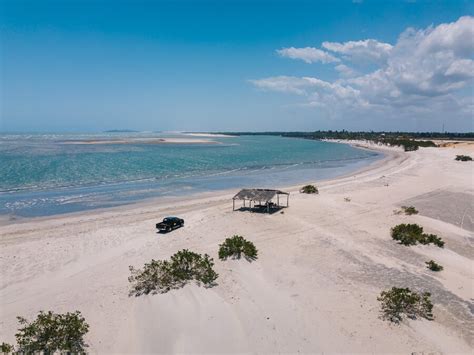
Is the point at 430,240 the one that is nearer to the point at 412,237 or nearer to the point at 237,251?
the point at 412,237

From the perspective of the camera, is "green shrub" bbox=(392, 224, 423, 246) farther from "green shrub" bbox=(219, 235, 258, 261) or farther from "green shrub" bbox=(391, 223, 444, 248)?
"green shrub" bbox=(219, 235, 258, 261)

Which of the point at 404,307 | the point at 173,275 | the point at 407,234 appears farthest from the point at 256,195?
the point at 404,307

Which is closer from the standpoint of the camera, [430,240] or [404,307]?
[404,307]

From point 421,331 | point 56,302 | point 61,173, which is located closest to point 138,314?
point 56,302

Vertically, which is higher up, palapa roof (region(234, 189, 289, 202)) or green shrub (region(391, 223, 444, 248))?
palapa roof (region(234, 189, 289, 202))

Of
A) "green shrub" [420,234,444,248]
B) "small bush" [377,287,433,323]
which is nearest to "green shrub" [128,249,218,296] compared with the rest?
"small bush" [377,287,433,323]

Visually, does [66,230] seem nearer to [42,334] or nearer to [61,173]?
[42,334]

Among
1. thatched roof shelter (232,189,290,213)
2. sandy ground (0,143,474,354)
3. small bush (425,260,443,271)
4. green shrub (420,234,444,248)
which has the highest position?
thatched roof shelter (232,189,290,213)
